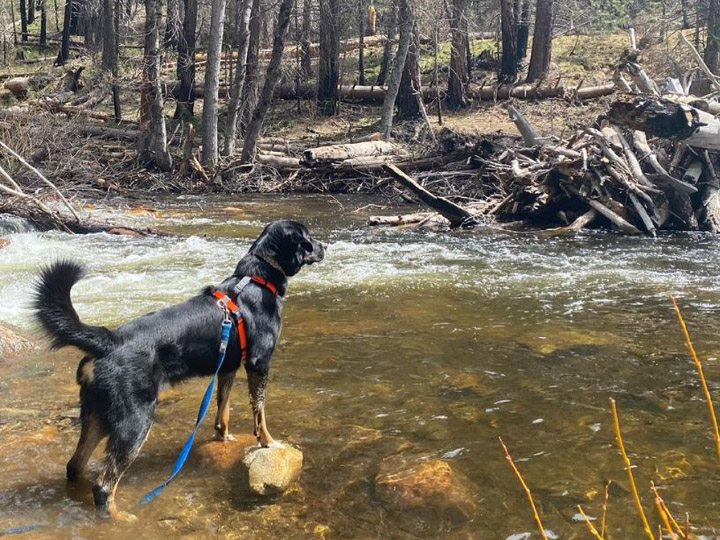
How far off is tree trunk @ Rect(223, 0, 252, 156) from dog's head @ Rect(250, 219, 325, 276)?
15.8 m

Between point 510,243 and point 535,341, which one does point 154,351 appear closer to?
point 535,341

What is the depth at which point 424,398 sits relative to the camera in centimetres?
512

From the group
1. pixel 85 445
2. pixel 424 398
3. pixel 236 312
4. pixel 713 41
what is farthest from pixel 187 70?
pixel 85 445

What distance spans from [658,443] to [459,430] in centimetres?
124

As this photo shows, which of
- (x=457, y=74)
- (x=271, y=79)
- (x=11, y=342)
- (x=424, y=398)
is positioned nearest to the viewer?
(x=424, y=398)

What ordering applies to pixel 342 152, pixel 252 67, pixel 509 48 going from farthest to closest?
1. pixel 509 48
2. pixel 252 67
3. pixel 342 152

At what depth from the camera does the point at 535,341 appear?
253 inches

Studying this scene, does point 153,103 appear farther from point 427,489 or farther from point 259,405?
point 427,489

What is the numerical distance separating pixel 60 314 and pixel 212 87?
55.8ft

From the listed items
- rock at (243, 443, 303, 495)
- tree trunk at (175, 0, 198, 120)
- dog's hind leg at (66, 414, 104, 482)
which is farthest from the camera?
tree trunk at (175, 0, 198, 120)

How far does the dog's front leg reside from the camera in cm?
431

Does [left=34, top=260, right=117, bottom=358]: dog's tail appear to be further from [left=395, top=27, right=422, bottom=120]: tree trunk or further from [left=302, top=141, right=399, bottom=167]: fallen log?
[left=395, top=27, right=422, bottom=120]: tree trunk

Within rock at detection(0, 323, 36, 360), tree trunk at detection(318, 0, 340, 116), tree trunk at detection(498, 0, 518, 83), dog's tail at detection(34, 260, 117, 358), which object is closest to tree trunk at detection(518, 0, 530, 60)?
tree trunk at detection(498, 0, 518, 83)

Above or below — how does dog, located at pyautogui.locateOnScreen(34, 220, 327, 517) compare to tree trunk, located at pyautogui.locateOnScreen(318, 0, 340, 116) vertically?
below
